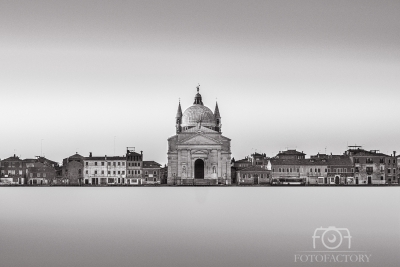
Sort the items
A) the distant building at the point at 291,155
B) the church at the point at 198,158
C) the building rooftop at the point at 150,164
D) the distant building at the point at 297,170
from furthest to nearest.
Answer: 1. the distant building at the point at 291,155
2. the building rooftop at the point at 150,164
3. the distant building at the point at 297,170
4. the church at the point at 198,158

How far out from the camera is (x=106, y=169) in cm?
7681

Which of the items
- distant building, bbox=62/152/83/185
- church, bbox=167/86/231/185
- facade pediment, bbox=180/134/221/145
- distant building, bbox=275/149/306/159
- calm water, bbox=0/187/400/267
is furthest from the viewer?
distant building, bbox=275/149/306/159

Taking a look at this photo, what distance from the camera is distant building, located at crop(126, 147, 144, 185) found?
7675 centimetres

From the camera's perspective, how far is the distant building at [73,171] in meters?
76.9

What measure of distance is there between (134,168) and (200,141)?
8.73 meters

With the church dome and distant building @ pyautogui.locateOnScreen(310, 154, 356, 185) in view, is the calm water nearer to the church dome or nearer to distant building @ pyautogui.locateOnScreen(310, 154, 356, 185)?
distant building @ pyautogui.locateOnScreen(310, 154, 356, 185)

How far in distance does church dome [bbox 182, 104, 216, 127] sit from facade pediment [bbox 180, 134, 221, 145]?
25.8 ft

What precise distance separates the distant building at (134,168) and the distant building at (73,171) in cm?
558

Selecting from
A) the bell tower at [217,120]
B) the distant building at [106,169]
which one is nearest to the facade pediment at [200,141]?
the distant building at [106,169]

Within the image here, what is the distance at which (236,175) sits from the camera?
7988cm

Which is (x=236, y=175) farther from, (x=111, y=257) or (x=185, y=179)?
(x=111, y=257)

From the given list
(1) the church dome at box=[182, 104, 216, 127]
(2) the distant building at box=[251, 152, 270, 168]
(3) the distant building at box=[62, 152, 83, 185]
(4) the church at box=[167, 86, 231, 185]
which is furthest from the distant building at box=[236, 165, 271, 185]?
(3) the distant building at box=[62, 152, 83, 185]

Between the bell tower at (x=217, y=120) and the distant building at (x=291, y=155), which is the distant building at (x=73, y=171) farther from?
the distant building at (x=291, y=155)

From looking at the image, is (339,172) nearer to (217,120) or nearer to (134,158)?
(217,120)
